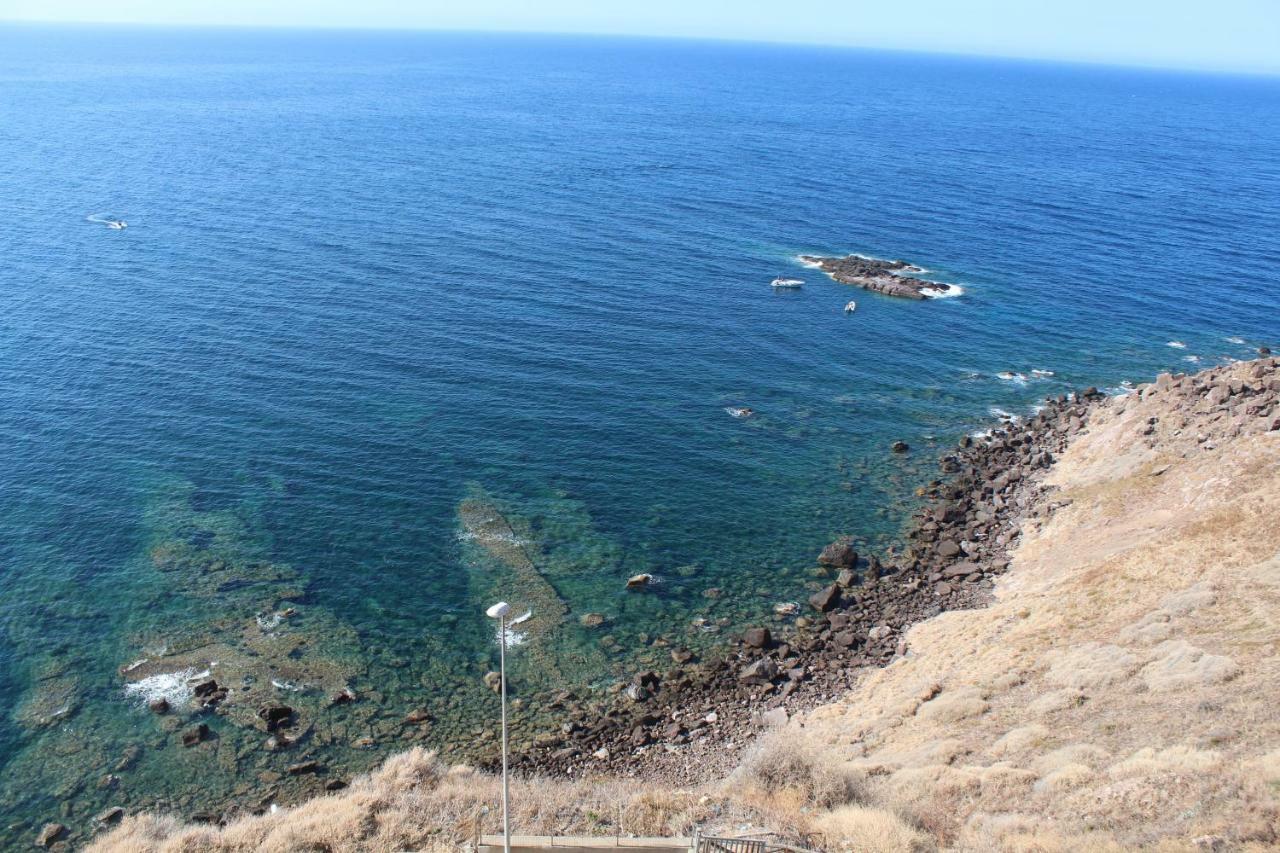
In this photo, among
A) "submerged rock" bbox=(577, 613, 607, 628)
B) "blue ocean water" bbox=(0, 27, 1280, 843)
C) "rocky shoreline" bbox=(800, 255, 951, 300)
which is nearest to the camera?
"blue ocean water" bbox=(0, 27, 1280, 843)

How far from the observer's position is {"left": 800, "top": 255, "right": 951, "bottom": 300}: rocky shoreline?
101938 millimetres

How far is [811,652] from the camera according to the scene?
4828 centimetres

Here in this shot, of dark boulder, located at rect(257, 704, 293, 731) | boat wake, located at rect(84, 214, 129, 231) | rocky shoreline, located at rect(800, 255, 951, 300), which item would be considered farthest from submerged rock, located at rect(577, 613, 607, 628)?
boat wake, located at rect(84, 214, 129, 231)

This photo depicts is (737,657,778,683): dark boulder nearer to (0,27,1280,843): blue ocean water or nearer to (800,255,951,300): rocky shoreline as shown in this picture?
(0,27,1280,843): blue ocean water

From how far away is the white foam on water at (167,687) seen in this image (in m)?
44.0

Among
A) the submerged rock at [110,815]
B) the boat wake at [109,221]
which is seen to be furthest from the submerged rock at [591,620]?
the boat wake at [109,221]

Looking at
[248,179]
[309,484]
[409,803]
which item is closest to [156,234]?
[248,179]

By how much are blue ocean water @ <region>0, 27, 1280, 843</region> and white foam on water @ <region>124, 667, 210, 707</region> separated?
0.62m

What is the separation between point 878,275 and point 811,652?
67.7 m

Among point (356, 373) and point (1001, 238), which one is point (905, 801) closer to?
point (356, 373)

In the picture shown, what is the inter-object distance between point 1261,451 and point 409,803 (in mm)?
49660

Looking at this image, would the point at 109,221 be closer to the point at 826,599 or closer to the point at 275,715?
the point at 275,715

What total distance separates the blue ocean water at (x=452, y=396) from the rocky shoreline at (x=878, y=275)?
2.77m

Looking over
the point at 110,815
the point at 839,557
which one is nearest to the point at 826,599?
the point at 839,557
